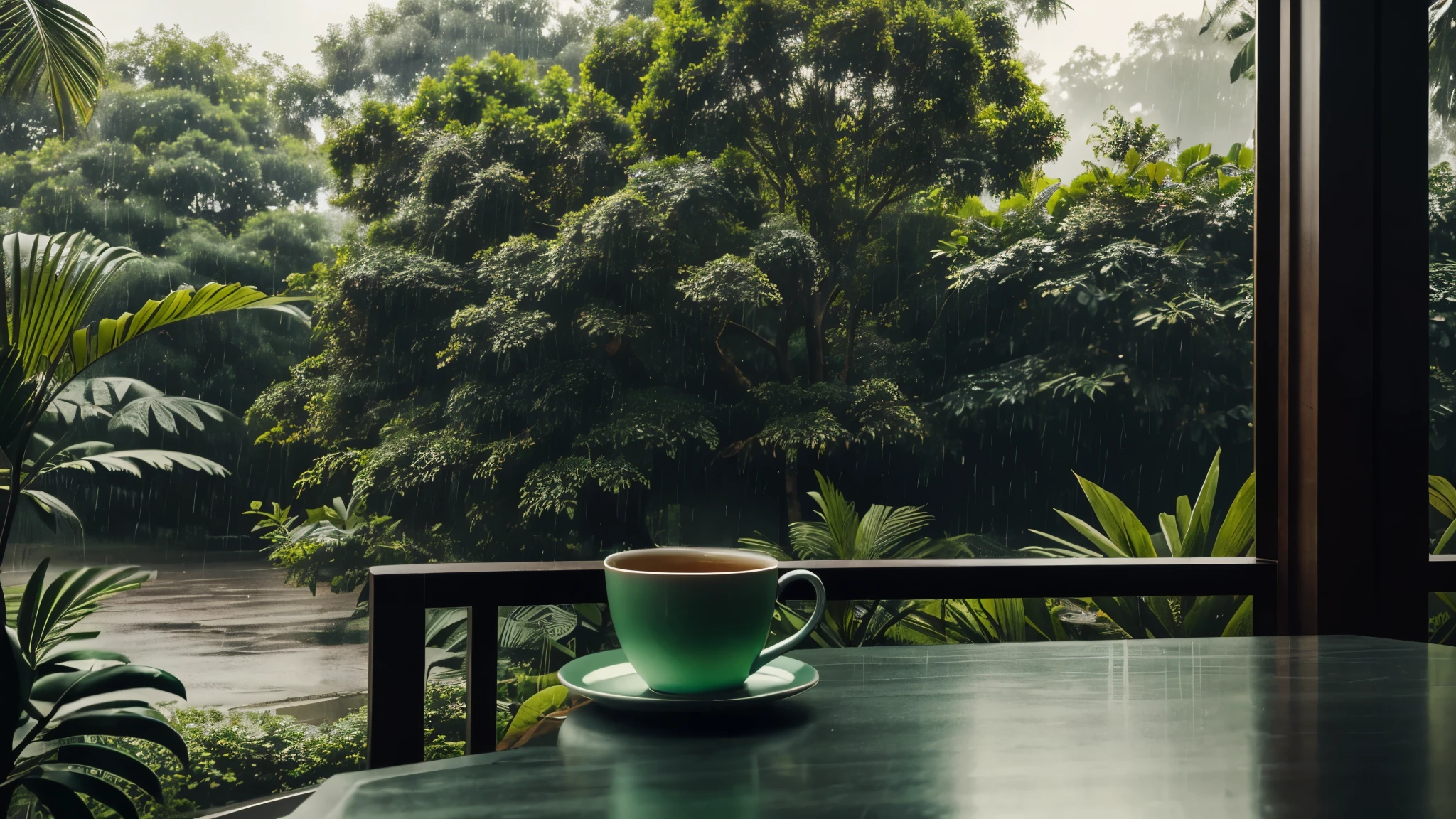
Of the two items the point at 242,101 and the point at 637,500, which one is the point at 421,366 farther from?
the point at 242,101

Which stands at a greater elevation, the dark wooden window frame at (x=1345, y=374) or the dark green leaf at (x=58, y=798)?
the dark wooden window frame at (x=1345, y=374)

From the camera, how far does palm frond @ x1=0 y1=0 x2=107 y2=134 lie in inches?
120

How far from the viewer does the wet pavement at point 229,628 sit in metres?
6.23

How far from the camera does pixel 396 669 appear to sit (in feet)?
2.38

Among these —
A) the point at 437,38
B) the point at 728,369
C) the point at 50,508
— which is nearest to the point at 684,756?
the point at 50,508

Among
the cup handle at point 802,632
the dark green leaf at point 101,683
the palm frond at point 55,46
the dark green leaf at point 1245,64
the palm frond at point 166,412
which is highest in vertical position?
the dark green leaf at point 1245,64

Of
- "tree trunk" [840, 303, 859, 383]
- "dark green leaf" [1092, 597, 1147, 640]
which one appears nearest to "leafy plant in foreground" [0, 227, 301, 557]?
"dark green leaf" [1092, 597, 1147, 640]

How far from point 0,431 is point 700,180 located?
454 centimetres

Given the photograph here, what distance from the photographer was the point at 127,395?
19.7 feet

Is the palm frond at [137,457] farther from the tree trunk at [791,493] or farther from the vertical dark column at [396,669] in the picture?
the tree trunk at [791,493]

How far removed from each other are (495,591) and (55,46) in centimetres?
347

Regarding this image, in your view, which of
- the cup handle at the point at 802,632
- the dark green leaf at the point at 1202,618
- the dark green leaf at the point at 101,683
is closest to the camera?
the cup handle at the point at 802,632

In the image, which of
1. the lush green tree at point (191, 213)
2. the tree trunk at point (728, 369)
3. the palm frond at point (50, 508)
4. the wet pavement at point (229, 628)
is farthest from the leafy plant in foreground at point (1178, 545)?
the lush green tree at point (191, 213)

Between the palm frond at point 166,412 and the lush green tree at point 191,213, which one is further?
the lush green tree at point 191,213
